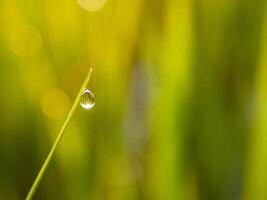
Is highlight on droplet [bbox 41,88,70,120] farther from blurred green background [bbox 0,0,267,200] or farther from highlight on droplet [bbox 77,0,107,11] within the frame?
highlight on droplet [bbox 77,0,107,11]

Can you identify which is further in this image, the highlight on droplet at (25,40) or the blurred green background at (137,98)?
the highlight on droplet at (25,40)

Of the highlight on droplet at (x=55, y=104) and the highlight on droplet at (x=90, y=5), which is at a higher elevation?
the highlight on droplet at (x=90, y=5)

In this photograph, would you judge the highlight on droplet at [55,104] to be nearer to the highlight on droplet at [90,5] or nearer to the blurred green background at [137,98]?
the blurred green background at [137,98]

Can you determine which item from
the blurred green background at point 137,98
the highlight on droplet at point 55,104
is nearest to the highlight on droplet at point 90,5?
the blurred green background at point 137,98

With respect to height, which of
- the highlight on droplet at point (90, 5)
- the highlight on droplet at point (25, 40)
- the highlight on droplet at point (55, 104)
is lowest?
the highlight on droplet at point (55, 104)

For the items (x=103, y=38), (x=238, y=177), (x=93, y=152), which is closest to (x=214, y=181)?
(x=238, y=177)

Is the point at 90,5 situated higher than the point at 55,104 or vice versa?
the point at 90,5
